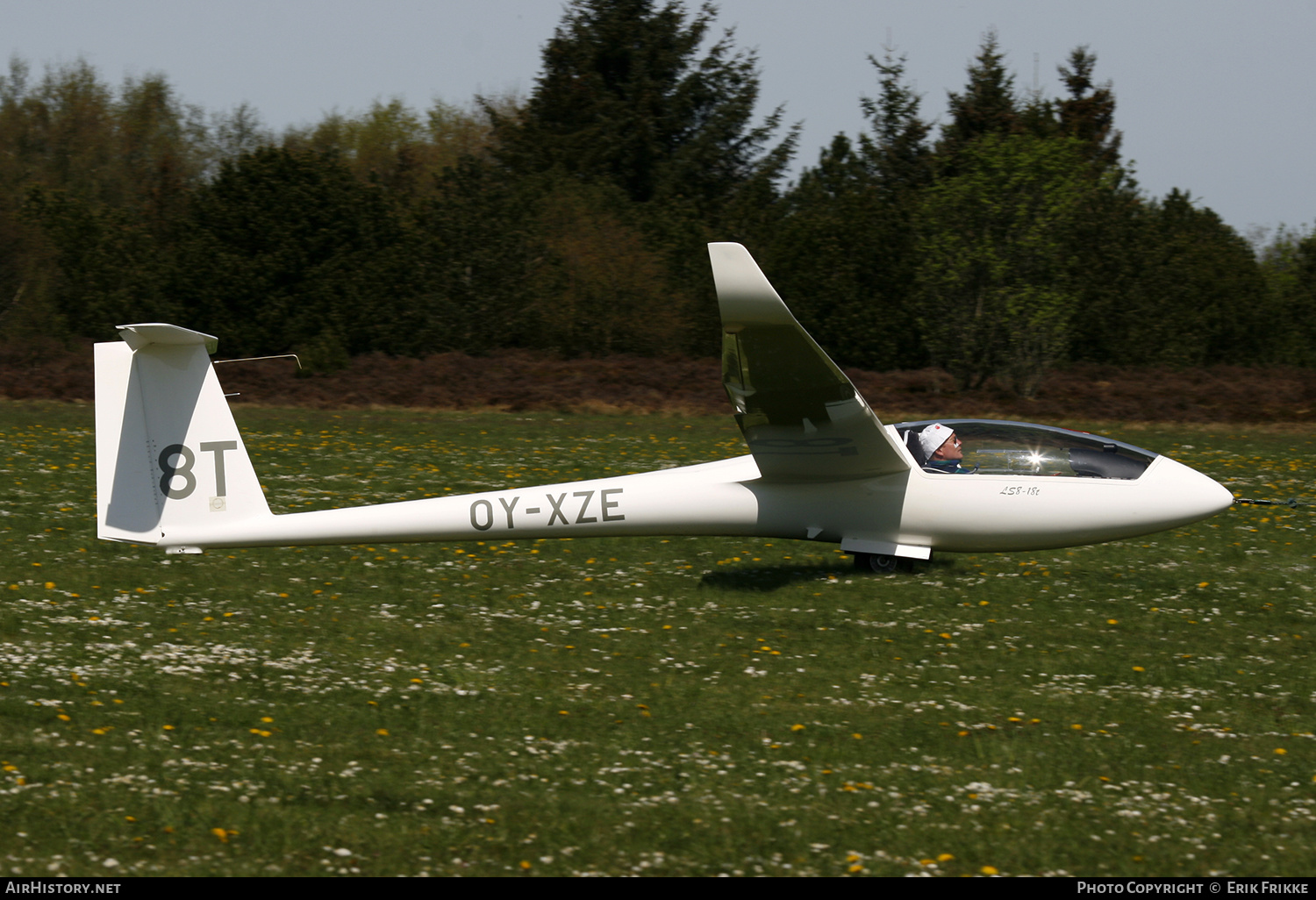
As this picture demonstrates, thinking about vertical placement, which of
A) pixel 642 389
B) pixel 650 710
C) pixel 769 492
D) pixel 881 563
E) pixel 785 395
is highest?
pixel 642 389

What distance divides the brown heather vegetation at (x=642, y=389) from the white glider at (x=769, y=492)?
1882 cm

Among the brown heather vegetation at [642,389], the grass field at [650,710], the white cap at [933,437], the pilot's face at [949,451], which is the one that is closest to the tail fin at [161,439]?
the grass field at [650,710]

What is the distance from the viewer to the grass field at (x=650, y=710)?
596 centimetres

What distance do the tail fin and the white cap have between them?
6.38 m

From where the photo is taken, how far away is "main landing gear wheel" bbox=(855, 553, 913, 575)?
11.8 m

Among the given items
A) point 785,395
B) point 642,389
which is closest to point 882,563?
point 785,395

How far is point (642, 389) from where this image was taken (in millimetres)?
34125

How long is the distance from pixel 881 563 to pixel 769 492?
4.48 ft

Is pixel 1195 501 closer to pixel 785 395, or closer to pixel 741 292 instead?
pixel 785 395

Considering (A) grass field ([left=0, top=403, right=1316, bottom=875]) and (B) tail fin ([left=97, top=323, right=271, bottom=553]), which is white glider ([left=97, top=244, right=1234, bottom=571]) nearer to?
(B) tail fin ([left=97, top=323, right=271, bottom=553])

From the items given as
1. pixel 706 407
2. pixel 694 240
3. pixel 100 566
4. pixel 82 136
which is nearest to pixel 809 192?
pixel 694 240

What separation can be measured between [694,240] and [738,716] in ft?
133

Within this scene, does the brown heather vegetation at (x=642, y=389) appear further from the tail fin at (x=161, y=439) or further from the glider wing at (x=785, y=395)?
the tail fin at (x=161, y=439)

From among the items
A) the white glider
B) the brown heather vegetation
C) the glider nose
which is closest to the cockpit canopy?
the white glider
